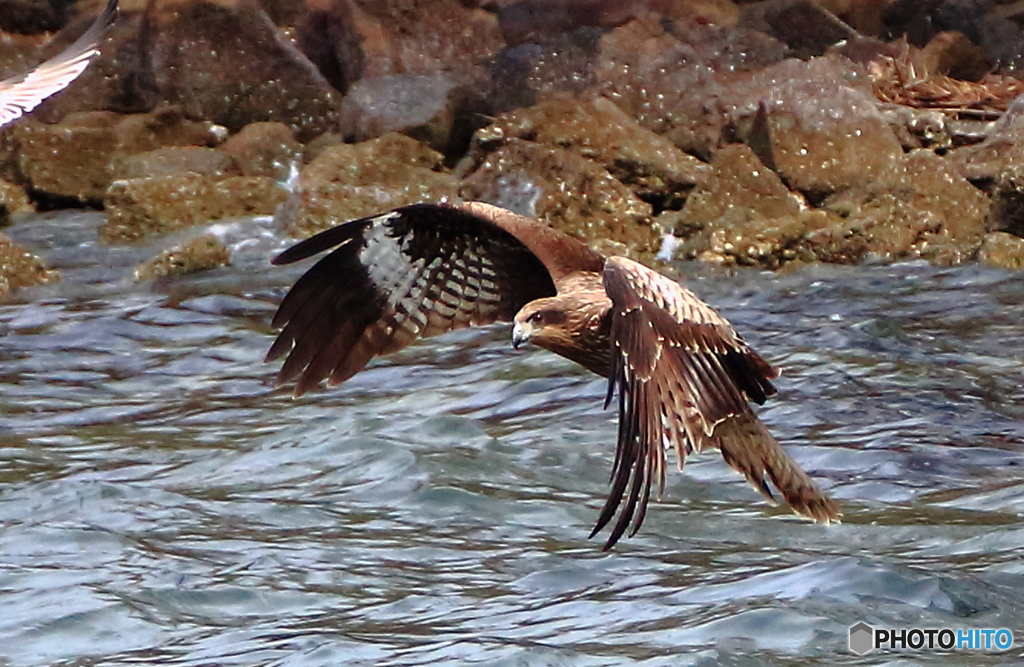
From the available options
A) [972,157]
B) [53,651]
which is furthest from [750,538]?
[972,157]

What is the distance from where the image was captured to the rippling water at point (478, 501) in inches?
223

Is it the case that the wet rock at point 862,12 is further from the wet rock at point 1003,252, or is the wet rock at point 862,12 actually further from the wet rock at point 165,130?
the wet rock at point 165,130

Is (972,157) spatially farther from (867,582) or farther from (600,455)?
(867,582)

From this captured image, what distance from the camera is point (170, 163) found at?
605 inches

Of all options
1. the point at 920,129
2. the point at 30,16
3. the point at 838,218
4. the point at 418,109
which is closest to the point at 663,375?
the point at 838,218

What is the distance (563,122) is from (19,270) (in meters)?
4.26

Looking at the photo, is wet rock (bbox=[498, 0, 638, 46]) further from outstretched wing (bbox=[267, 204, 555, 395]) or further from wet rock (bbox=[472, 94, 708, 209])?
outstretched wing (bbox=[267, 204, 555, 395])

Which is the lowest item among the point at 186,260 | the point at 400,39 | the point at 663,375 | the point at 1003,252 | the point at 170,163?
the point at 1003,252

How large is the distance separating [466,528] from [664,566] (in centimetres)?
93

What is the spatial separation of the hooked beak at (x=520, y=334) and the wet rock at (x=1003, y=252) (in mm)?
6506

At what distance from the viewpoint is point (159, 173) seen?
15.2 metres

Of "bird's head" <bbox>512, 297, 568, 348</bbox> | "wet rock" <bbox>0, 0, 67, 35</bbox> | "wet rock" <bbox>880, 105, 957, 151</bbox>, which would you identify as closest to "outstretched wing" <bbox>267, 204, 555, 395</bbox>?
"bird's head" <bbox>512, 297, 568, 348</bbox>

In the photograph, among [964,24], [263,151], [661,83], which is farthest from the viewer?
[964,24]

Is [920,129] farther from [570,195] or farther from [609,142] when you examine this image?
[570,195]
